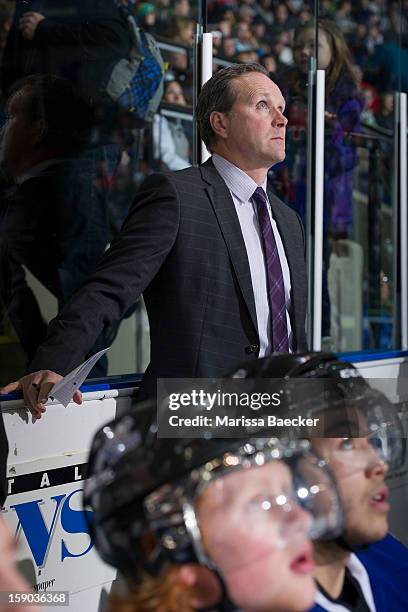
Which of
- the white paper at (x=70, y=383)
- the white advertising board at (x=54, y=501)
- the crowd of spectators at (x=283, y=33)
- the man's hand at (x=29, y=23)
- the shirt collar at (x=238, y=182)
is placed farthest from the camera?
the crowd of spectators at (x=283, y=33)

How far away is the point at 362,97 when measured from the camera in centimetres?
468

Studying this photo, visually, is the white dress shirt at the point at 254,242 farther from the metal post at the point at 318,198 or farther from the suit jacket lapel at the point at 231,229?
the metal post at the point at 318,198

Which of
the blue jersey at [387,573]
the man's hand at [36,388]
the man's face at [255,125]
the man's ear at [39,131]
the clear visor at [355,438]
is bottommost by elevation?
the blue jersey at [387,573]

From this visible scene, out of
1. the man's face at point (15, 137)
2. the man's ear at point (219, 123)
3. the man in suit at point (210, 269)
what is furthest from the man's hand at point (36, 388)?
the man's face at point (15, 137)

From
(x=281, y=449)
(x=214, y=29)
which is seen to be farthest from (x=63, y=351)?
(x=214, y=29)

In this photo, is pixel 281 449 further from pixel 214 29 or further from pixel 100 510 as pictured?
pixel 214 29

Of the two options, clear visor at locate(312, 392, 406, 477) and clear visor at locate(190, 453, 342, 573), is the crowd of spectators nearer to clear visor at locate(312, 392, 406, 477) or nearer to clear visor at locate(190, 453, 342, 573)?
clear visor at locate(312, 392, 406, 477)

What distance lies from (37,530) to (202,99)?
1.28 m

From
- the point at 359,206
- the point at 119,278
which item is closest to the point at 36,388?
the point at 119,278

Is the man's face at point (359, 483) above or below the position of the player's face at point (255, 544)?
below

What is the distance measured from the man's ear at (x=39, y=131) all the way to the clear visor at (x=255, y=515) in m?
2.54

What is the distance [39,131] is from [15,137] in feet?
0.71

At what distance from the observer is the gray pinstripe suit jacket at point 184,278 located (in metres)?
2.51

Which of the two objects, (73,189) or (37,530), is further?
(73,189)
